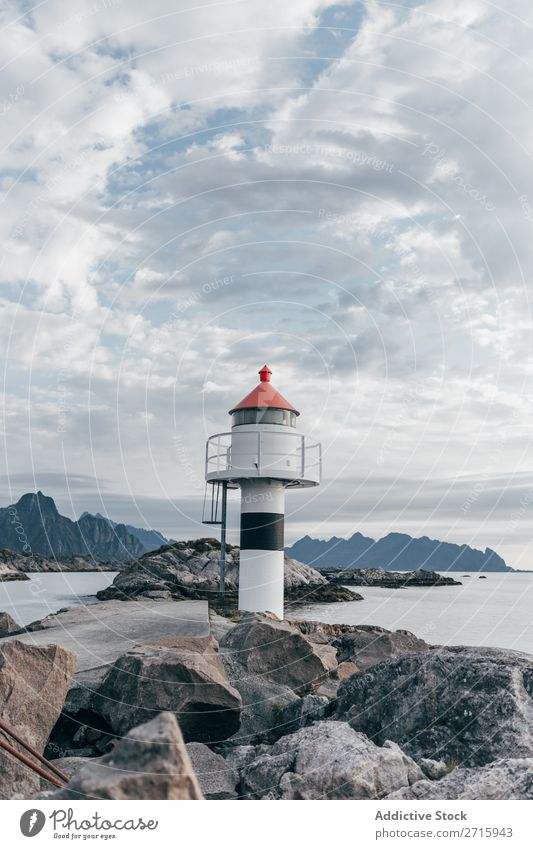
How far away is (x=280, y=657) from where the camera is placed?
1041cm

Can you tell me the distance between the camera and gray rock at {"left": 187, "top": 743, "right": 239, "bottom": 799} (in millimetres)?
6664

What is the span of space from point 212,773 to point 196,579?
3326 centimetres

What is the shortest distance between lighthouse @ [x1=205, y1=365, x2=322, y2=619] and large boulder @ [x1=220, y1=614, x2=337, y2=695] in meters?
8.51

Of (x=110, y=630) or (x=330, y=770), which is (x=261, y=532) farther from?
(x=330, y=770)

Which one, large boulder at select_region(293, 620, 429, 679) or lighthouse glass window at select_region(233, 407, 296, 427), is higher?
lighthouse glass window at select_region(233, 407, 296, 427)

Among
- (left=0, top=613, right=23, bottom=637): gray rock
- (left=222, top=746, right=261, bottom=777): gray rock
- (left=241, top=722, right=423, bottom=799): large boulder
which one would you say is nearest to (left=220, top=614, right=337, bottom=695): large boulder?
(left=222, top=746, right=261, bottom=777): gray rock

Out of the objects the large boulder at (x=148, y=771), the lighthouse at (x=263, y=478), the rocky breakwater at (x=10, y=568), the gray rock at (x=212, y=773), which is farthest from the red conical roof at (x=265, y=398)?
the rocky breakwater at (x=10, y=568)

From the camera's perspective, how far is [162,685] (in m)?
8.20

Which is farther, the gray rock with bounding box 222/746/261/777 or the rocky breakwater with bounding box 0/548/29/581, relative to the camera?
the rocky breakwater with bounding box 0/548/29/581

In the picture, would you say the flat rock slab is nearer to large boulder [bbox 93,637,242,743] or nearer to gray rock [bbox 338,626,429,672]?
large boulder [bbox 93,637,242,743]

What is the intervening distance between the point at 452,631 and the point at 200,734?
2610 centimetres
